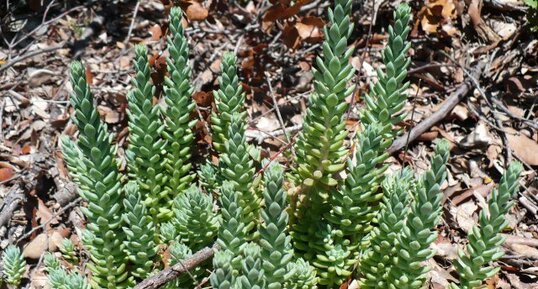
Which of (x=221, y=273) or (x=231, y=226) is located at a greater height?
(x=221, y=273)

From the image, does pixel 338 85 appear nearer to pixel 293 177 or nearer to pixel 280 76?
pixel 293 177

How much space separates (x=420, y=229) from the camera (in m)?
1.64

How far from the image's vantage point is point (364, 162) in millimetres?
1768

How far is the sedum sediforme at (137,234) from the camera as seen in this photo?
180cm

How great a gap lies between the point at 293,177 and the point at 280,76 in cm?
122

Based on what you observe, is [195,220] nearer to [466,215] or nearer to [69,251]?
[69,251]

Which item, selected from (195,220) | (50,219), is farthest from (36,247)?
(195,220)

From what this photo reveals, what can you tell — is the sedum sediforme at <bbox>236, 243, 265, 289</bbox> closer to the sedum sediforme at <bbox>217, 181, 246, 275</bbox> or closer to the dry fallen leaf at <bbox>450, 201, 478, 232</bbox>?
the sedum sediforme at <bbox>217, 181, 246, 275</bbox>

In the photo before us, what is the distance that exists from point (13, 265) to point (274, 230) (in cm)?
112

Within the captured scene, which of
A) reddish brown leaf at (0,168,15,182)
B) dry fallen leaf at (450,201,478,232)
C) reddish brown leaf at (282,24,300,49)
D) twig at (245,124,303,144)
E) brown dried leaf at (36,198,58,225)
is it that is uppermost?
reddish brown leaf at (282,24,300,49)

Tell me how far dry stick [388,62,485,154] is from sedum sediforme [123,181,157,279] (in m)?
1.12

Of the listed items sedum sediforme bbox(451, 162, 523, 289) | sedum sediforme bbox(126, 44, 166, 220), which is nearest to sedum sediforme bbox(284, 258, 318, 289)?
sedum sediforme bbox(451, 162, 523, 289)

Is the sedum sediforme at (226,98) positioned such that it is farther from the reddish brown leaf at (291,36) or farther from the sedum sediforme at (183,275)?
the reddish brown leaf at (291,36)

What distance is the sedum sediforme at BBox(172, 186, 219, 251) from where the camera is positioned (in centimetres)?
183
